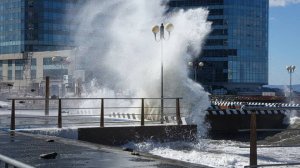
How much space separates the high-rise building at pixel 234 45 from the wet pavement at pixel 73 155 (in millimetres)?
94313

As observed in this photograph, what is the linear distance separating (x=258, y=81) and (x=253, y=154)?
110 metres

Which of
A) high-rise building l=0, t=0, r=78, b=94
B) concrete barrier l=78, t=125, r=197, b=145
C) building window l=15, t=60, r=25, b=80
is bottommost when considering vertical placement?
concrete barrier l=78, t=125, r=197, b=145

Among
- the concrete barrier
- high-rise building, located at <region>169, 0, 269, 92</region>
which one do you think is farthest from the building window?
the concrete barrier

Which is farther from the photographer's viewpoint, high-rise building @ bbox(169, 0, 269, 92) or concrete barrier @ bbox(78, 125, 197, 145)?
high-rise building @ bbox(169, 0, 269, 92)

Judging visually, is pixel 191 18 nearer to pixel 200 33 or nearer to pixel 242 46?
pixel 200 33

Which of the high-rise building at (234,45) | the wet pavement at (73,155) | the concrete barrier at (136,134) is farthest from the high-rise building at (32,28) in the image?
the wet pavement at (73,155)

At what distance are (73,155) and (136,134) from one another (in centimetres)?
679

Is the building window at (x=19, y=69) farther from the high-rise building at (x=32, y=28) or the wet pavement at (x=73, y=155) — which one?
the wet pavement at (x=73, y=155)

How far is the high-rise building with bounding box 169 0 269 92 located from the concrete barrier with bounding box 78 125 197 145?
88108 mm

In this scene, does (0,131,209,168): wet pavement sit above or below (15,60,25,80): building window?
below

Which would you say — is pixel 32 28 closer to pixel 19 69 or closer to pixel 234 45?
pixel 19 69

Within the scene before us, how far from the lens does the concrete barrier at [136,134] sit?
1594 cm

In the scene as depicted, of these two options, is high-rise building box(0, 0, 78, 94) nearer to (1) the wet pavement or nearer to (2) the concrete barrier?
(2) the concrete barrier

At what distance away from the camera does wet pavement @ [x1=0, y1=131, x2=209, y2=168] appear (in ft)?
29.8
